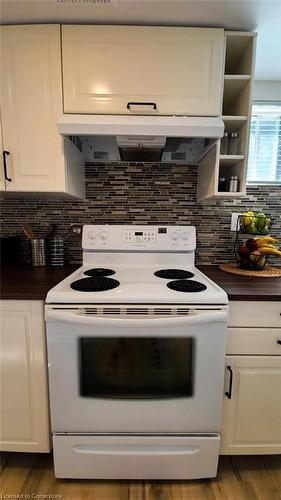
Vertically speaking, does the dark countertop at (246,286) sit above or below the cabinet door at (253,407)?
above

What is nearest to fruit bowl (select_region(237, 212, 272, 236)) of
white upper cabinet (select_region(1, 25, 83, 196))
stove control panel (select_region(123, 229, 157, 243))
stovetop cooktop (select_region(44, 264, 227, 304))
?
stovetop cooktop (select_region(44, 264, 227, 304))

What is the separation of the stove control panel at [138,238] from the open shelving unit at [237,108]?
0.28 m

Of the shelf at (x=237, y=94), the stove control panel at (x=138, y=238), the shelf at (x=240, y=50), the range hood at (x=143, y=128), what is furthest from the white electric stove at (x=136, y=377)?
the shelf at (x=240, y=50)

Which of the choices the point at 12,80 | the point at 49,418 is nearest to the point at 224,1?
the point at 12,80

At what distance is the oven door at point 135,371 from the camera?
3.15ft

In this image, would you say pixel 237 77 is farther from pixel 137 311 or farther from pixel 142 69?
pixel 137 311

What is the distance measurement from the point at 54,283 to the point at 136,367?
536 millimetres

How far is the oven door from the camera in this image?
0.96 meters

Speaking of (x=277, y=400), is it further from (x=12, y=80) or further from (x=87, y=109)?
(x=12, y=80)

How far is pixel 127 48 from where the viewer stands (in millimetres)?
1150

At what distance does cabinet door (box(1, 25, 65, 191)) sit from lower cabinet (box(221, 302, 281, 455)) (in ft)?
3.66

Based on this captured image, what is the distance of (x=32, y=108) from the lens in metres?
1.19

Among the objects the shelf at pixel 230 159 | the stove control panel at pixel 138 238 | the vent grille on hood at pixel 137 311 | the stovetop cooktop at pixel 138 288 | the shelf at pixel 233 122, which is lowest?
the vent grille on hood at pixel 137 311

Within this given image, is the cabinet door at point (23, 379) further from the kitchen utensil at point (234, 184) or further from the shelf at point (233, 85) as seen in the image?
the shelf at point (233, 85)
